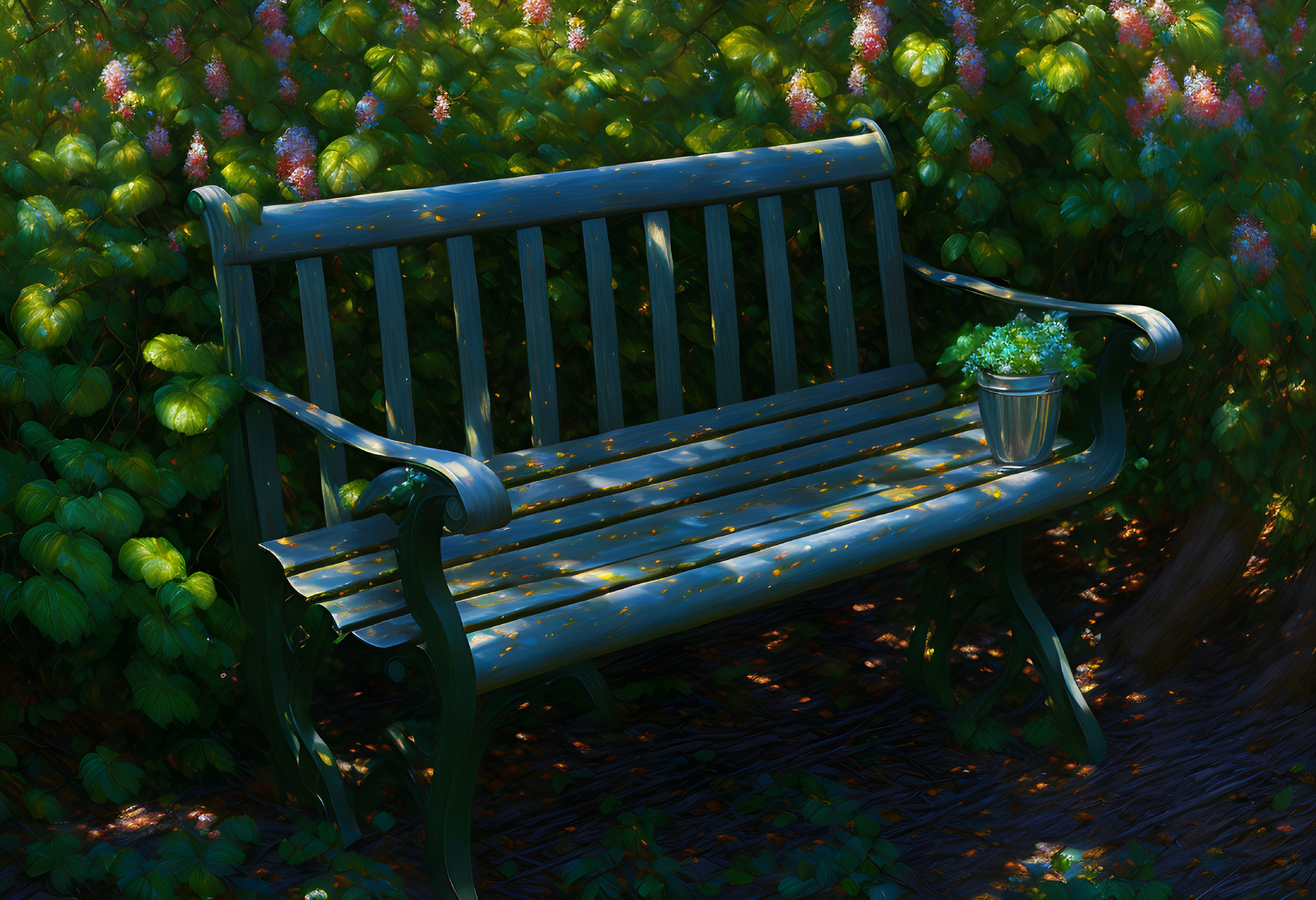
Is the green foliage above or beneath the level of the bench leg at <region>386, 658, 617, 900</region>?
beneath

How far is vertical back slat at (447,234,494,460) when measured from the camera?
7.92 feet

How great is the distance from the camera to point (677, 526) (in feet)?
7.55

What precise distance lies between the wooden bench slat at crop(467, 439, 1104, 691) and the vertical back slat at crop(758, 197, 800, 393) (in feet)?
1.63

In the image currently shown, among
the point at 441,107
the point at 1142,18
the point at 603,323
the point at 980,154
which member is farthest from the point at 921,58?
the point at 441,107

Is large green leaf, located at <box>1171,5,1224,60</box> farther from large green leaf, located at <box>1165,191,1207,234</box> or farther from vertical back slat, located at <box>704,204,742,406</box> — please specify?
vertical back slat, located at <box>704,204,742,406</box>

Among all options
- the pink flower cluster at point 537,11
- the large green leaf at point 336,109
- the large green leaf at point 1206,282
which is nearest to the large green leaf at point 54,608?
the large green leaf at point 336,109

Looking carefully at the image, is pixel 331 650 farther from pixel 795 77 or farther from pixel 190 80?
pixel 795 77

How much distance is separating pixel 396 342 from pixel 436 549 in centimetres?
60

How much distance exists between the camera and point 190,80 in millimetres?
2326

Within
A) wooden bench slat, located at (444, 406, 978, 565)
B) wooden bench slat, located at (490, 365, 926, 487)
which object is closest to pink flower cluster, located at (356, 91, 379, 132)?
wooden bench slat, located at (490, 365, 926, 487)

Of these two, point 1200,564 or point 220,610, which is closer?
point 220,610

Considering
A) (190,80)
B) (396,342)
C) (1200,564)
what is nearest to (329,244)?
(396,342)

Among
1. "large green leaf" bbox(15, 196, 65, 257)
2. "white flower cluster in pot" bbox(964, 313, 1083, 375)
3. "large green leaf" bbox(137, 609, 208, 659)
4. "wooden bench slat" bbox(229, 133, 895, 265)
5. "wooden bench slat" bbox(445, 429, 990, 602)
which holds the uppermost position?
"large green leaf" bbox(15, 196, 65, 257)

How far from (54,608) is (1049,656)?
1920mm
